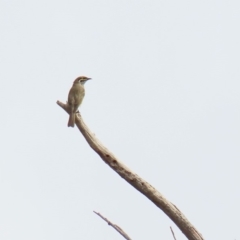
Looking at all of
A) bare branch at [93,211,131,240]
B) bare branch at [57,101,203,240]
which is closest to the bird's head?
bare branch at [57,101,203,240]

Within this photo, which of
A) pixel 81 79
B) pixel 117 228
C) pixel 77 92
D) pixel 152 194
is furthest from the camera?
pixel 81 79

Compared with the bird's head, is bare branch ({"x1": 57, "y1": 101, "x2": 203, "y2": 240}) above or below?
below

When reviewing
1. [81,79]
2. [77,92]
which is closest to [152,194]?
[77,92]

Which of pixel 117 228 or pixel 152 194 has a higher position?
pixel 152 194

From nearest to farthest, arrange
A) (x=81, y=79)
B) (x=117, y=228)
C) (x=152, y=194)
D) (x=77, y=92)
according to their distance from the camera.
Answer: (x=117, y=228)
(x=152, y=194)
(x=77, y=92)
(x=81, y=79)

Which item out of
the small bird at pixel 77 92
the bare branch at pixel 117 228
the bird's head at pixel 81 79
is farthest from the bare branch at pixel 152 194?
the bird's head at pixel 81 79

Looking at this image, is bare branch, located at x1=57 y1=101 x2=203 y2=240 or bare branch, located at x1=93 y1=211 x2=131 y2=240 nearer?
bare branch, located at x1=93 y1=211 x2=131 y2=240

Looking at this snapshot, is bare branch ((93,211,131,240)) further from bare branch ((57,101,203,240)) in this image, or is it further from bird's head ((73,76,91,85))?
bird's head ((73,76,91,85))

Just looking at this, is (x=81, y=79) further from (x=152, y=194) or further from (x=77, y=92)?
(x=152, y=194)

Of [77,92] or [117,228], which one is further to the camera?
[77,92]

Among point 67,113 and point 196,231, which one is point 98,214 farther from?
point 67,113

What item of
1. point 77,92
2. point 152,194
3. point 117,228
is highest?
point 77,92

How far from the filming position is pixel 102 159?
7.87 m

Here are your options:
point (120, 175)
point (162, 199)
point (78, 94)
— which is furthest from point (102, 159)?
point (78, 94)
